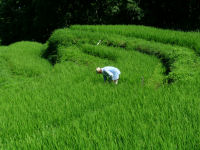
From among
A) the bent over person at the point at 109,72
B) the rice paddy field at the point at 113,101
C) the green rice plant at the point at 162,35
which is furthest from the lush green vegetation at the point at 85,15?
the bent over person at the point at 109,72

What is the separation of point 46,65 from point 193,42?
5.67m

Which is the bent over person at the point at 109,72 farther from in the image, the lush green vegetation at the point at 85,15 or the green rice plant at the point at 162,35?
the lush green vegetation at the point at 85,15

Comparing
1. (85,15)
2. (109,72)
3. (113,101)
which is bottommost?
(113,101)

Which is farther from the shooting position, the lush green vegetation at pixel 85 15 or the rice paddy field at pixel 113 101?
the lush green vegetation at pixel 85 15

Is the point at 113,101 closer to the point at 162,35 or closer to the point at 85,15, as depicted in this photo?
the point at 162,35

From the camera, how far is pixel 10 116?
369cm

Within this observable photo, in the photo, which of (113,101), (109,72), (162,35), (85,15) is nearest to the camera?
(113,101)

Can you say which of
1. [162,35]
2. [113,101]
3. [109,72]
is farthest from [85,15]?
[113,101]

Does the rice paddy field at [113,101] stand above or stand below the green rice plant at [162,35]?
below

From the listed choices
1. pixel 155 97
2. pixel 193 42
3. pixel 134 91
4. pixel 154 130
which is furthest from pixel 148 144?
pixel 193 42

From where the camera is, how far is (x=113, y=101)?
13.5 ft

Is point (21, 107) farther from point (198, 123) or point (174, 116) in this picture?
point (198, 123)

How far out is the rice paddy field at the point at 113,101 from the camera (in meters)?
2.51

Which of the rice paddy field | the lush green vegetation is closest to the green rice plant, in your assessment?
the rice paddy field
